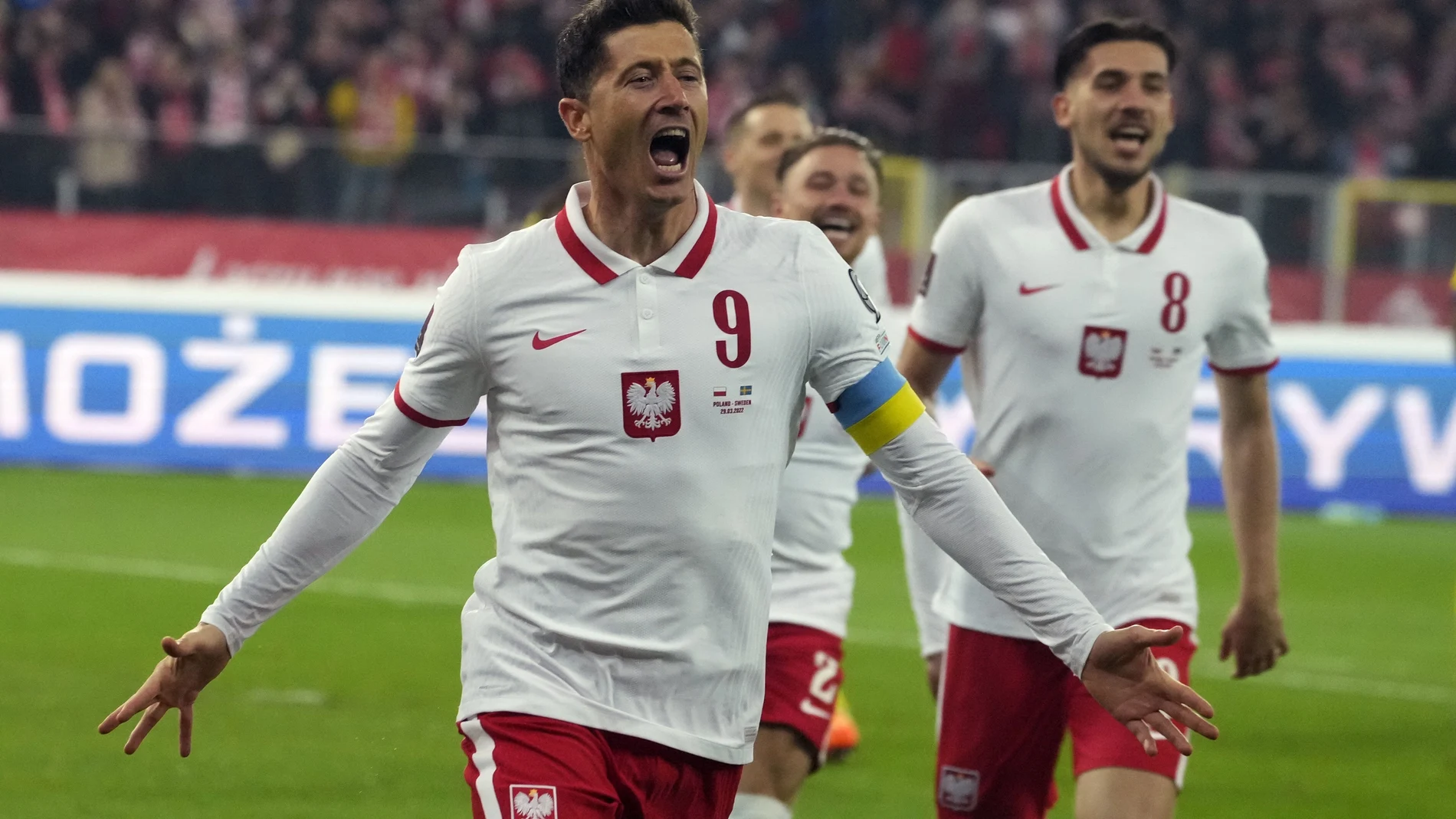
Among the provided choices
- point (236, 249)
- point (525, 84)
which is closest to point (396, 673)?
point (236, 249)

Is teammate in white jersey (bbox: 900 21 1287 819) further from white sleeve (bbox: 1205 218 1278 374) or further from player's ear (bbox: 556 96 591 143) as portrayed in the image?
player's ear (bbox: 556 96 591 143)

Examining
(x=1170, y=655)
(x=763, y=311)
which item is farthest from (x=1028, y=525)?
(x=763, y=311)

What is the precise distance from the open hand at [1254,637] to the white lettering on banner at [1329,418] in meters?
9.78

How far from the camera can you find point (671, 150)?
12.2 feet

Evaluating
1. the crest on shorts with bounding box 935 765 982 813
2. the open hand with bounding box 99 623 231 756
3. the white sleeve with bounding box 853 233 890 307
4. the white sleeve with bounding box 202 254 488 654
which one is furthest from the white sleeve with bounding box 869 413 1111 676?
the white sleeve with bounding box 853 233 890 307

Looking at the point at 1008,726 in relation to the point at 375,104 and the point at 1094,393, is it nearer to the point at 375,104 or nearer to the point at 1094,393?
the point at 1094,393

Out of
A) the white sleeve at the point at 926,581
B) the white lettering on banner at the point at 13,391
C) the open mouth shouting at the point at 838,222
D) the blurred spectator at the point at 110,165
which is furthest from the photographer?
the blurred spectator at the point at 110,165

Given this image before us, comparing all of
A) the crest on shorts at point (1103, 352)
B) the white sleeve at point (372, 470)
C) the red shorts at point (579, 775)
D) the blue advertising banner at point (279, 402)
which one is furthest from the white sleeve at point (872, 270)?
the blue advertising banner at point (279, 402)

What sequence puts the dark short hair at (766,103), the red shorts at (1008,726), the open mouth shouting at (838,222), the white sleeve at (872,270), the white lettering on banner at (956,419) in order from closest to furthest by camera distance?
the red shorts at (1008,726) < the open mouth shouting at (838,222) < the white sleeve at (872,270) < the dark short hair at (766,103) < the white lettering on banner at (956,419)

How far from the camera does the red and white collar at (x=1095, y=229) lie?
5.22m

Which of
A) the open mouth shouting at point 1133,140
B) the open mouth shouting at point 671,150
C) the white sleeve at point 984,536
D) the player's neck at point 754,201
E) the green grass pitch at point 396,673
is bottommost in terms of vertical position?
the green grass pitch at point 396,673

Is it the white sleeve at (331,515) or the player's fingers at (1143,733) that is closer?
the player's fingers at (1143,733)

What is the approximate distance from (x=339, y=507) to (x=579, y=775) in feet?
2.18

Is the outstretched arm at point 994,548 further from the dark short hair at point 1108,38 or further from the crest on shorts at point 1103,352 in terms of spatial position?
the dark short hair at point 1108,38
